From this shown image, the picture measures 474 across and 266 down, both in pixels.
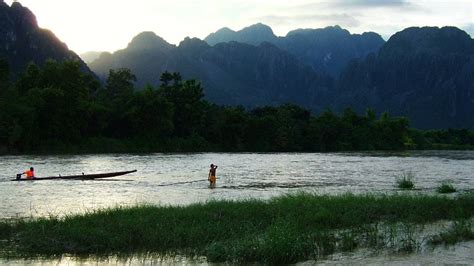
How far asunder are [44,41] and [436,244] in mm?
162225

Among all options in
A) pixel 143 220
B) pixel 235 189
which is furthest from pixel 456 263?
pixel 235 189

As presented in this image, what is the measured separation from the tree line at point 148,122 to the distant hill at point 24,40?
67.5m

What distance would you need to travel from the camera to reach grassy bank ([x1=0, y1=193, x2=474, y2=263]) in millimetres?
12125

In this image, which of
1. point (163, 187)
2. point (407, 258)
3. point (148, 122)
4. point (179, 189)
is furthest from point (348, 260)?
point (148, 122)

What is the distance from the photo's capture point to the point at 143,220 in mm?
13977

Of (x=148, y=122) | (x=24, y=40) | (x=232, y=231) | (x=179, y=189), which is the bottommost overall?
(x=179, y=189)

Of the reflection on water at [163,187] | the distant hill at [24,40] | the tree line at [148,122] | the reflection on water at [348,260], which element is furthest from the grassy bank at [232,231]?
the distant hill at [24,40]

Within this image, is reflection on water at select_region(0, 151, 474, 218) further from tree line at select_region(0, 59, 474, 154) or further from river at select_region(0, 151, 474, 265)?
tree line at select_region(0, 59, 474, 154)

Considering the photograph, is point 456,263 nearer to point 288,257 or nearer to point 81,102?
point 288,257

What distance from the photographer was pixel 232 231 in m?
13.5

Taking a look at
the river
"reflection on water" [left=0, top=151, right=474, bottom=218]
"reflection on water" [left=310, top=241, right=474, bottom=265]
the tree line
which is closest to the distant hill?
the tree line

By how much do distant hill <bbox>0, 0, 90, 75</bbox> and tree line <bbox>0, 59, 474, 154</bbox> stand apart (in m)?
67.5

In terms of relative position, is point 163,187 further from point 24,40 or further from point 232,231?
point 24,40

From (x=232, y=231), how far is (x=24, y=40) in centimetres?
15545
